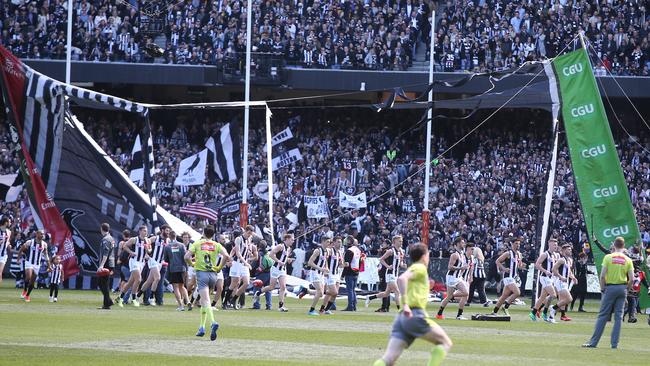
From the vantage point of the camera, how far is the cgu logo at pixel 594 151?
1280 inches

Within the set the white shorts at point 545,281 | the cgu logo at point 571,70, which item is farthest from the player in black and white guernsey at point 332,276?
the cgu logo at point 571,70

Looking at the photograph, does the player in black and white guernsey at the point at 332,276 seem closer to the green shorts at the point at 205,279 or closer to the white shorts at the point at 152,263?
the white shorts at the point at 152,263

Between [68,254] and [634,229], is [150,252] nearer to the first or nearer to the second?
[68,254]

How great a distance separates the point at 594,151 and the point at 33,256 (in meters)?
16.1

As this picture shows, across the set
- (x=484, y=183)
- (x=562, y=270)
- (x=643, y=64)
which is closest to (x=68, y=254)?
(x=562, y=270)

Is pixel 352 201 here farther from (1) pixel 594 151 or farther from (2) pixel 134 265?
(2) pixel 134 265

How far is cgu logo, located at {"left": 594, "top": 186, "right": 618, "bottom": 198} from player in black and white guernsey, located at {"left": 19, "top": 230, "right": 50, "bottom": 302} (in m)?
15.6

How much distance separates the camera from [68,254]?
34.1 metres

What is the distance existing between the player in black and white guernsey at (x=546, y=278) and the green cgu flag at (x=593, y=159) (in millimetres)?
1331

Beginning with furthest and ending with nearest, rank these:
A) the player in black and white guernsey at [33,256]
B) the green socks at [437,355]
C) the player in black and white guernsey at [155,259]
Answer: the player in black and white guernsey at [33,256] < the player in black and white guernsey at [155,259] < the green socks at [437,355]

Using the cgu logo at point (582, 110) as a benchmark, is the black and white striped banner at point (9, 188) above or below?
below

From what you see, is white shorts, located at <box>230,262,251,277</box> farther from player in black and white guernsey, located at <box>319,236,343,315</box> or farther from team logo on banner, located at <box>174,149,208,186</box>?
team logo on banner, located at <box>174,149,208,186</box>

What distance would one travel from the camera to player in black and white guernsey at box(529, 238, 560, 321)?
29.8 metres

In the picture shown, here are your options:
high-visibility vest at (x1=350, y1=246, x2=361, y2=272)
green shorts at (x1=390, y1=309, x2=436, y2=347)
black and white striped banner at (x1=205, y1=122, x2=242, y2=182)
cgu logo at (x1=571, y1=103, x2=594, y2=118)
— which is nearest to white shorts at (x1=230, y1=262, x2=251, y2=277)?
high-visibility vest at (x1=350, y1=246, x2=361, y2=272)
